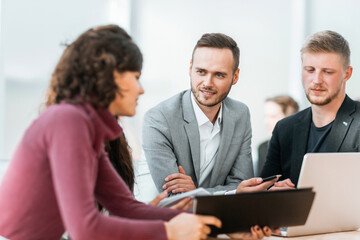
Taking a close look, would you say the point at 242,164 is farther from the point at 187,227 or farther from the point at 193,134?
the point at 187,227

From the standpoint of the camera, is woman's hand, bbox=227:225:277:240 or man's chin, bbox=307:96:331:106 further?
man's chin, bbox=307:96:331:106

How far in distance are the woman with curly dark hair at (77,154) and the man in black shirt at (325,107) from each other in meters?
1.18

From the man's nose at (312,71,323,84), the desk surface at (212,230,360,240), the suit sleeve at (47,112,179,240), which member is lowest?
the desk surface at (212,230,360,240)

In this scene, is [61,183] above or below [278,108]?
above

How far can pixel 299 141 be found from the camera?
2467mm

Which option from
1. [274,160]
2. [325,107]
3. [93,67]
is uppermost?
[93,67]

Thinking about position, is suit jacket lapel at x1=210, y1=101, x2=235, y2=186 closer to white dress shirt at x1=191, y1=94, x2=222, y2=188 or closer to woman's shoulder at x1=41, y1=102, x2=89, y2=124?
white dress shirt at x1=191, y1=94, x2=222, y2=188

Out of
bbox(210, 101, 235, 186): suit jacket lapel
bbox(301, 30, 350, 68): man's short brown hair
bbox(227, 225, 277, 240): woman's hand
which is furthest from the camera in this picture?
bbox(210, 101, 235, 186): suit jacket lapel

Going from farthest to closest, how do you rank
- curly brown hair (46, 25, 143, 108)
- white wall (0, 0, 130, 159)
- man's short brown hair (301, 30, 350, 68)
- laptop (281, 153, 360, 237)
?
white wall (0, 0, 130, 159), man's short brown hair (301, 30, 350, 68), laptop (281, 153, 360, 237), curly brown hair (46, 25, 143, 108)

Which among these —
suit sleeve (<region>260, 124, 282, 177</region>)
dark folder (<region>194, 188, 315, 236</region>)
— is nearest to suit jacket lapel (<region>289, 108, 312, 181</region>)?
suit sleeve (<region>260, 124, 282, 177</region>)

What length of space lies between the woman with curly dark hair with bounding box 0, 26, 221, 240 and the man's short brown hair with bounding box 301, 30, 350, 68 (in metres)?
1.19

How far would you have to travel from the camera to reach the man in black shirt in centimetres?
229

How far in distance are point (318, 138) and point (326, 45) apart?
473mm

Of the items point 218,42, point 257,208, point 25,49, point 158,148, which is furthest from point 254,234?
→ point 25,49
